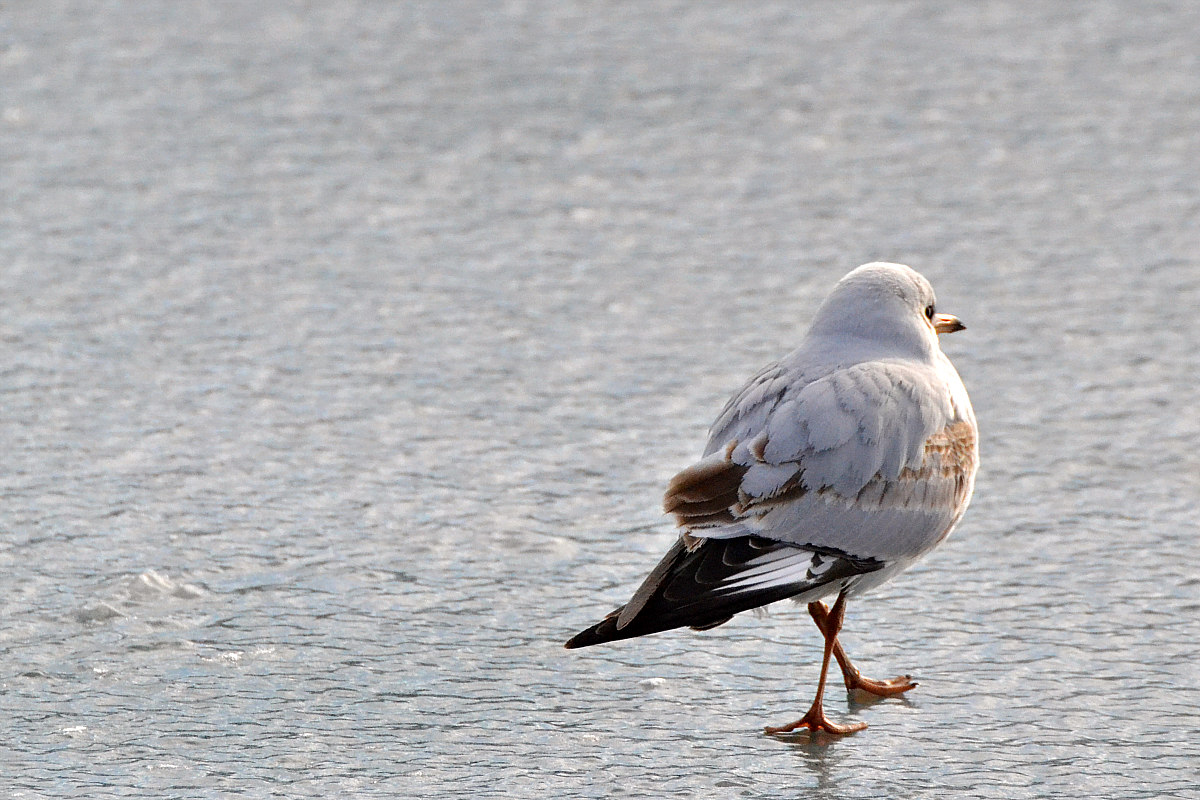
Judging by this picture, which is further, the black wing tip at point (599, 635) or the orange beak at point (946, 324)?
the orange beak at point (946, 324)

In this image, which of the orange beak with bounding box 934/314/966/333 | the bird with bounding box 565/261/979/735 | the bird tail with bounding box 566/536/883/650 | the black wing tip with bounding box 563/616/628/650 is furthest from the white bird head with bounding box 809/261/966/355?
the black wing tip with bounding box 563/616/628/650

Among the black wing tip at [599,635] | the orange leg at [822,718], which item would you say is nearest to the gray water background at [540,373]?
the orange leg at [822,718]

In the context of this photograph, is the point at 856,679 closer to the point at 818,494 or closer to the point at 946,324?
the point at 818,494

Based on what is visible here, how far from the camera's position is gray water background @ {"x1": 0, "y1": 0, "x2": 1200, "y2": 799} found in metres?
3.84

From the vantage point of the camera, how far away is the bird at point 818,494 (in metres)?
3.71

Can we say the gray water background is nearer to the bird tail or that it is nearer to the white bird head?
the bird tail

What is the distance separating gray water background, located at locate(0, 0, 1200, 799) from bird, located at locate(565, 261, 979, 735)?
0.98 feet

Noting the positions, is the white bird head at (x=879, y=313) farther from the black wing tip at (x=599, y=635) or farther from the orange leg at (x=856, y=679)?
the black wing tip at (x=599, y=635)

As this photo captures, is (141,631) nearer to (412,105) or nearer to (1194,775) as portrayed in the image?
(1194,775)

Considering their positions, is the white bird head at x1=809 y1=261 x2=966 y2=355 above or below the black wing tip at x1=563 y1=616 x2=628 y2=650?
above

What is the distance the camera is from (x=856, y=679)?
4.05 m

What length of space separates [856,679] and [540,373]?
2.07 m

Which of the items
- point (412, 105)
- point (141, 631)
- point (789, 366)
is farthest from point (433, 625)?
point (412, 105)

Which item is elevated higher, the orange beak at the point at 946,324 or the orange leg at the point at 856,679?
the orange beak at the point at 946,324
